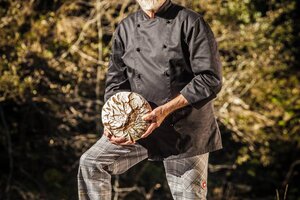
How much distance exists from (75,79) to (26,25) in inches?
27.4

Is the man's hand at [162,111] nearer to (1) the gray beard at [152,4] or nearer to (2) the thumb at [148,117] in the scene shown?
(2) the thumb at [148,117]

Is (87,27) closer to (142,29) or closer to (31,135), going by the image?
(31,135)

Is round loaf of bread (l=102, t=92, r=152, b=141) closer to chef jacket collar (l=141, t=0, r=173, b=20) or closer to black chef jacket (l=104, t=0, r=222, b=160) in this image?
black chef jacket (l=104, t=0, r=222, b=160)

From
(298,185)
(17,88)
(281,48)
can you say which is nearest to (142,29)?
(17,88)

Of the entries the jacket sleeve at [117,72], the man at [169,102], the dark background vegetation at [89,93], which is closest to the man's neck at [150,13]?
the man at [169,102]

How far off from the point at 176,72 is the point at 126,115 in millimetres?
290

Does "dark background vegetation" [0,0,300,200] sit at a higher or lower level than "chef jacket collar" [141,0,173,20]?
lower

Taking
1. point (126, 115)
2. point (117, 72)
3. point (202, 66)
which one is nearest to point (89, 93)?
point (117, 72)

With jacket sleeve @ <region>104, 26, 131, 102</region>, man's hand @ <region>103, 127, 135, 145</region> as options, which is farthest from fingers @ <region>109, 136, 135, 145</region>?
jacket sleeve @ <region>104, 26, 131, 102</region>

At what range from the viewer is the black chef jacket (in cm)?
230

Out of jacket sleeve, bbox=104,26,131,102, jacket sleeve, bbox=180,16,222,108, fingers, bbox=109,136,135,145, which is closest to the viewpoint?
jacket sleeve, bbox=180,16,222,108

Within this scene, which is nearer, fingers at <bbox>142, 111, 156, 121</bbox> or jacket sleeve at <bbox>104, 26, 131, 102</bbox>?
fingers at <bbox>142, 111, 156, 121</bbox>

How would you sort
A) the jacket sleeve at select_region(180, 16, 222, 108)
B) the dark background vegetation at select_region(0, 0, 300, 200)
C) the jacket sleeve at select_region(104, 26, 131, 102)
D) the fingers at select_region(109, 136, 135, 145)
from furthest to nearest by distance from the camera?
the dark background vegetation at select_region(0, 0, 300, 200) → the jacket sleeve at select_region(104, 26, 131, 102) → the fingers at select_region(109, 136, 135, 145) → the jacket sleeve at select_region(180, 16, 222, 108)

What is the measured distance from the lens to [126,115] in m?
2.37
